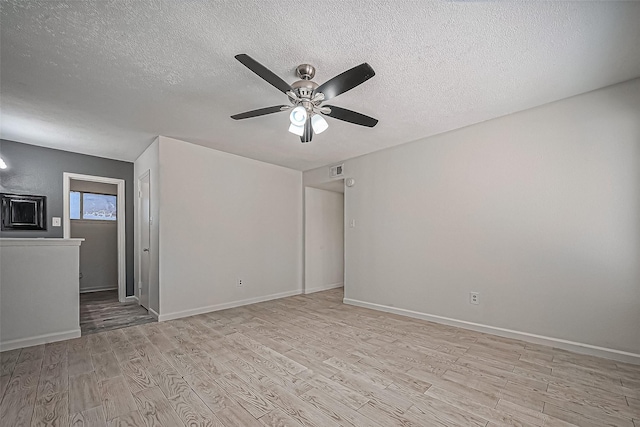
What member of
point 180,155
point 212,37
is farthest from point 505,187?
point 180,155

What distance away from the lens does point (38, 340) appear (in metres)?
2.82

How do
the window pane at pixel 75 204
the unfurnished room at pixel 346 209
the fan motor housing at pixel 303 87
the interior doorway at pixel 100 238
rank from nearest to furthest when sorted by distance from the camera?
the unfurnished room at pixel 346 209 < the fan motor housing at pixel 303 87 < the interior doorway at pixel 100 238 < the window pane at pixel 75 204

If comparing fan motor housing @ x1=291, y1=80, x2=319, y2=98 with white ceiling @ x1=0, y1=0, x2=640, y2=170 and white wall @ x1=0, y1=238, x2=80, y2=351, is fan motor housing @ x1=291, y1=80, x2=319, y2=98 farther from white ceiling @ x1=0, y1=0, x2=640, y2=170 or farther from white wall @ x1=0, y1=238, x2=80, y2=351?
white wall @ x1=0, y1=238, x2=80, y2=351

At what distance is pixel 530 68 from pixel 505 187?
1256mm

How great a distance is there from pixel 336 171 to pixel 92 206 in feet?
16.7

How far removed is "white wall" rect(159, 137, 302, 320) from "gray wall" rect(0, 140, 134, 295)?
73.0 inches

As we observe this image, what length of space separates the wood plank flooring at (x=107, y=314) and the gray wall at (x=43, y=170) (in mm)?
1255

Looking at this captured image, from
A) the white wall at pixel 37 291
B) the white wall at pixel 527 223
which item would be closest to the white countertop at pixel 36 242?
the white wall at pixel 37 291

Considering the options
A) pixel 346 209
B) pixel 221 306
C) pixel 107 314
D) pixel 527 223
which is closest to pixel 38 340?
pixel 107 314

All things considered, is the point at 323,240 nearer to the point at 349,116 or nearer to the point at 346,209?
the point at 346,209

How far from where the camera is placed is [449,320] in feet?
11.2

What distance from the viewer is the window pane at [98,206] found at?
5746 mm

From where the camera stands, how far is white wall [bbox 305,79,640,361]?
243cm

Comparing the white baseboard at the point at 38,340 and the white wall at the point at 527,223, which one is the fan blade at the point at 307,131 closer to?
the white wall at the point at 527,223
